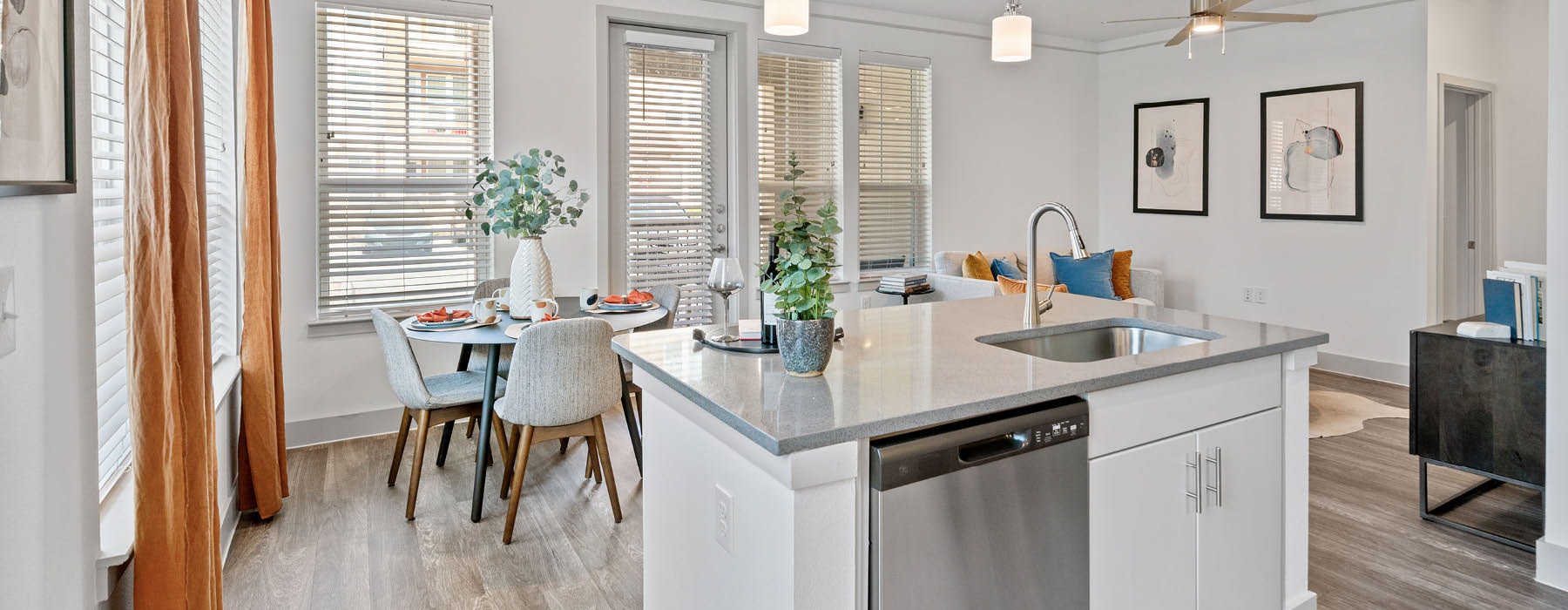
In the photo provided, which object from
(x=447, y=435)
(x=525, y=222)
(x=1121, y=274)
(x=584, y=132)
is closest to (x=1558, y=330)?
(x=525, y=222)

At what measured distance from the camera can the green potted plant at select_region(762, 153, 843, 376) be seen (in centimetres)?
165

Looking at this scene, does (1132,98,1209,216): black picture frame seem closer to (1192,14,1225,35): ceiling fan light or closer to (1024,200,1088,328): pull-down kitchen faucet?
(1192,14,1225,35): ceiling fan light

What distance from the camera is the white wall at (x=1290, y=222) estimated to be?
511 cm

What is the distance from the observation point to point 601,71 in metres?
4.73

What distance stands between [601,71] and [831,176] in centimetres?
166

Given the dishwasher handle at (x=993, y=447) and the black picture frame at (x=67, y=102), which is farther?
the dishwasher handle at (x=993, y=447)

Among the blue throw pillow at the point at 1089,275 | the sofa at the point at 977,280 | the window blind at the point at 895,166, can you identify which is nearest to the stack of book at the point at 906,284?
the sofa at the point at 977,280

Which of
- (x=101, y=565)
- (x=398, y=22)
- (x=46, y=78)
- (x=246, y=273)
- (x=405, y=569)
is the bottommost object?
(x=405, y=569)

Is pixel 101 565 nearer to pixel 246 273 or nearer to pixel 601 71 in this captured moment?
pixel 246 273

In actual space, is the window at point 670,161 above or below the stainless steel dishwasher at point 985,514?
above

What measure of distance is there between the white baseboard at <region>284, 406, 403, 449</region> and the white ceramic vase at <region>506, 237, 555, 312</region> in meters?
1.29

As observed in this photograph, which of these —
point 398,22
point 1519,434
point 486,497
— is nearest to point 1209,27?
point 1519,434

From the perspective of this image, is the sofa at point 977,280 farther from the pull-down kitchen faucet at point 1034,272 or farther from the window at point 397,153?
the window at point 397,153

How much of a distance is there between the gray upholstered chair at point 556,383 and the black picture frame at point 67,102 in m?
1.52
